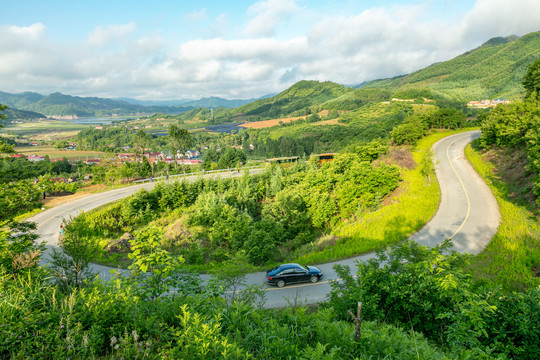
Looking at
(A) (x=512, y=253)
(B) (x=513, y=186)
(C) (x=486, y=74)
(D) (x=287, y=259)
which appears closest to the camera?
(A) (x=512, y=253)

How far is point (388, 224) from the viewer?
15477 millimetres

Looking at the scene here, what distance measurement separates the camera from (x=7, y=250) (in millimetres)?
6633

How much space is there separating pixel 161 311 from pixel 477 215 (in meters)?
18.9

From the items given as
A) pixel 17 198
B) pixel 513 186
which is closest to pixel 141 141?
pixel 17 198

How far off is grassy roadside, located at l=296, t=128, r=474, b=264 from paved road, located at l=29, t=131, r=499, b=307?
514mm

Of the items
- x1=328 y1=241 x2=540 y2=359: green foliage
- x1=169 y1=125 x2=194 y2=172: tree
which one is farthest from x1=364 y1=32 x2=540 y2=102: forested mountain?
x1=328 y1=241 x2=540 y2=359: green foliage

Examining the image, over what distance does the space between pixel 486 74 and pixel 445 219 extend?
185m

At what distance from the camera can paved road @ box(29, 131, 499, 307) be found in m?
10.9

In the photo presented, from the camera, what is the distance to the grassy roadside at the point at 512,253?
948 centimetres

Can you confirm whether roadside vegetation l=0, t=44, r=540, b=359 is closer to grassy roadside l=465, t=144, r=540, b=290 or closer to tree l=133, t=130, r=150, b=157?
grassy roadside l=465, t=144, r=540, b=290

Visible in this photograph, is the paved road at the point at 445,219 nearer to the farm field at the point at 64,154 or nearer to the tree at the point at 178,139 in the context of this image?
the tree at the point at 178,139

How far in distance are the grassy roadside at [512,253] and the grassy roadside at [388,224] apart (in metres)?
3.52

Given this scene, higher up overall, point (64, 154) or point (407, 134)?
point (407, 134)

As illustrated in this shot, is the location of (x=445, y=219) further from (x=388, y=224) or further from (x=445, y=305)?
(x=445, y=305)
